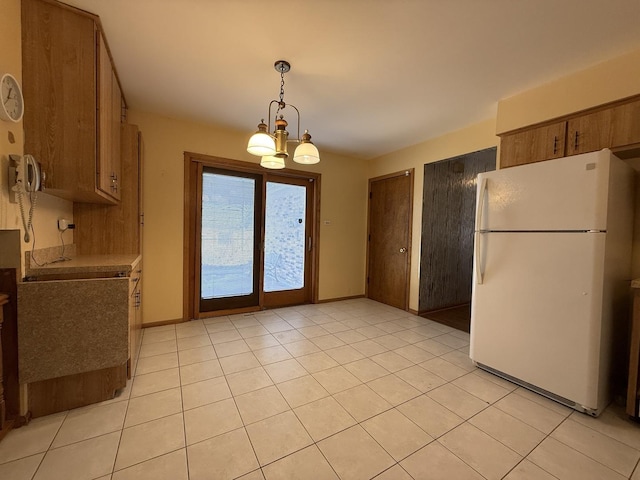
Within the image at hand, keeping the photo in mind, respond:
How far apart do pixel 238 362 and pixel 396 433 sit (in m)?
1.45

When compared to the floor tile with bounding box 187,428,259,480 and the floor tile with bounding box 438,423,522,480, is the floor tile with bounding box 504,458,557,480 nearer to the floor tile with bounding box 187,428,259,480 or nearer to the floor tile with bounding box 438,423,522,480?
the floor tile with bounding box 438,423,522,480

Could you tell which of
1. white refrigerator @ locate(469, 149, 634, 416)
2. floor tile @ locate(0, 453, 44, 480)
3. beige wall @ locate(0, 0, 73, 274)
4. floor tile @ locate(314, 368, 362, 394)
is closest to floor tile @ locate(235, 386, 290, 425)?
floor tile @ locate(314, 368, 362, 394)

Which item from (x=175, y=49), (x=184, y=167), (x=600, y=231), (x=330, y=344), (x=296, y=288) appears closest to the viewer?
(x=600, y=231)

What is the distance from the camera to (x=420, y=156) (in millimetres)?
3840

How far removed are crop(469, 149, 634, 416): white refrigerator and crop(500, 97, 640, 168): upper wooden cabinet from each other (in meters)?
0.25

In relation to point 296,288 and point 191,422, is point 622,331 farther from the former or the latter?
point 296,288

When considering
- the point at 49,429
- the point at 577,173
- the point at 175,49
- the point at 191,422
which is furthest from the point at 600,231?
the point at 49,429

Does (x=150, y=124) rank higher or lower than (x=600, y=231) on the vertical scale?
higher

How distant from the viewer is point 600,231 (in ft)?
5.63

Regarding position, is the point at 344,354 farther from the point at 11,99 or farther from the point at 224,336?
the point at 11,99

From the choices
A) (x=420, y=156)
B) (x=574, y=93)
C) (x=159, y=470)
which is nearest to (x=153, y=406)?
(x=159, y=470)

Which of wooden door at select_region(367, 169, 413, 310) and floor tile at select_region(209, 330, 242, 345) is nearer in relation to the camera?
floor tile at select_region(209, 330, 242, 345)

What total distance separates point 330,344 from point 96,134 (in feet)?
8.70

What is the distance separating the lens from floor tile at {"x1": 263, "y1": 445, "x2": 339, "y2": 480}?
1.29 m
